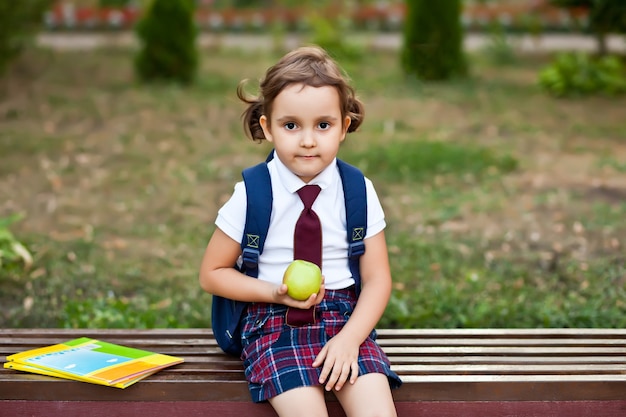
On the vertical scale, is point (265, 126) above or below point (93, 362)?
above

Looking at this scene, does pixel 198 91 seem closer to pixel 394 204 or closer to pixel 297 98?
pixel 394 204

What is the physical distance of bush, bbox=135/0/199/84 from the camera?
422 inches

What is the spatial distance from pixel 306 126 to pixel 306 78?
146 millimetres

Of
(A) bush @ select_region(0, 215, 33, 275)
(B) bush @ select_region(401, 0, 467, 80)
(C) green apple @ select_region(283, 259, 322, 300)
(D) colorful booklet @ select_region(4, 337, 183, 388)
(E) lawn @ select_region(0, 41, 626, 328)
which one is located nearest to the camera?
(C) green apple @ select_region(283, 259, 322, 300)

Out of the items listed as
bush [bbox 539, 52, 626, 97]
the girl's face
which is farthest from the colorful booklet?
bush [bbox 539, 52, 626, 97]

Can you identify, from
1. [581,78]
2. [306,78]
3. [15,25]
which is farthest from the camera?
[581,78]

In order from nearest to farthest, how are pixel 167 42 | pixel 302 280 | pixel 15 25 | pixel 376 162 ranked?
pixel 302 280
pixel 376 162
pixel 15 25
pixel 167 42

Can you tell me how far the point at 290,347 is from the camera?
2771mm

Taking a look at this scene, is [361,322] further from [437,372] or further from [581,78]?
[581,78]

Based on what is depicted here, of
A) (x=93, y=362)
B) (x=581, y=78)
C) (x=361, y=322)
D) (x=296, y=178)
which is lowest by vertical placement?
(x=581, y=78)

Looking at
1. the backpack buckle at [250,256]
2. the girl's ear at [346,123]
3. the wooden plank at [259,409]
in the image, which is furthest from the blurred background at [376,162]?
the wooden plank at [259,409]

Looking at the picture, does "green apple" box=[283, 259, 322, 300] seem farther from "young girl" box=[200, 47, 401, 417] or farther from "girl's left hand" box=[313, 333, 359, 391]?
"girl's left hand" box=[313, 333, 359, 391]

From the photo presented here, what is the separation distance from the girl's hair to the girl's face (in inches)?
0.8

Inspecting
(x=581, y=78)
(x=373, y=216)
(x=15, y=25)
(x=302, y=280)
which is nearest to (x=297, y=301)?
(x=302, y=280)
